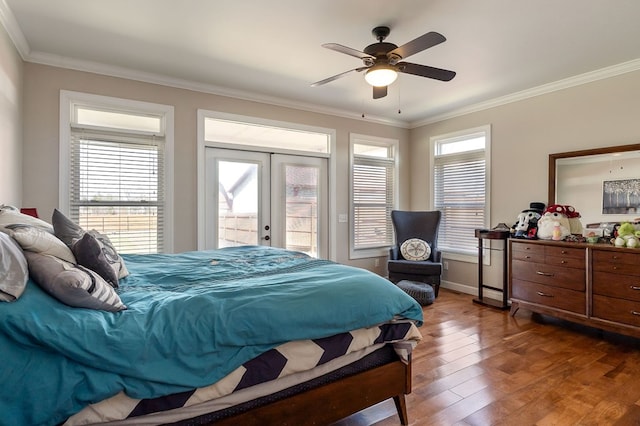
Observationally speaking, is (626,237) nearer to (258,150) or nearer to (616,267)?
(616,267)

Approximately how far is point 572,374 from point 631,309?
3.15ft

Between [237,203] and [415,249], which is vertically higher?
[237,203]

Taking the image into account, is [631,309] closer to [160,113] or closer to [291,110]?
[291,110]

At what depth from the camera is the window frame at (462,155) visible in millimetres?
4633

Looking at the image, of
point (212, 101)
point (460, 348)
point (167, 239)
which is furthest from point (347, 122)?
point (460, 348)

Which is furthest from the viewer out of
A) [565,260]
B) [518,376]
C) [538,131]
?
[538,131]

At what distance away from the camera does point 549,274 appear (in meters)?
3.50

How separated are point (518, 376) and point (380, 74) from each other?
248cm

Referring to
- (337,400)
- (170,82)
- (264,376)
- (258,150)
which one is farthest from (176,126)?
(337,400)

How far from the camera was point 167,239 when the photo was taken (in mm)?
3818

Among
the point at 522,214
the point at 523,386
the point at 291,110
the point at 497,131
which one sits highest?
the point at 291,110

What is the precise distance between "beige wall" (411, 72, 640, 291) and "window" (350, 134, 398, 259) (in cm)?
95

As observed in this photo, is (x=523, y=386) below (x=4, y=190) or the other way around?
below

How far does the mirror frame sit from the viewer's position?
3359 millimetres
